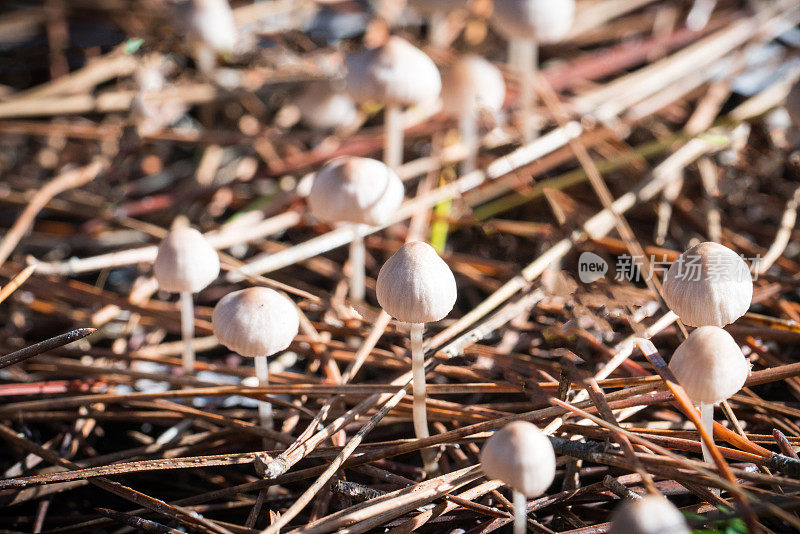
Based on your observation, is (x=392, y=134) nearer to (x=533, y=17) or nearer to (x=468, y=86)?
(x=468, y=86)

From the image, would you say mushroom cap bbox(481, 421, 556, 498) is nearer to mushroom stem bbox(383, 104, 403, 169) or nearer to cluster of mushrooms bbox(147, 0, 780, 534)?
cluster of mushrooms bbox(147, 0, 780, 534)

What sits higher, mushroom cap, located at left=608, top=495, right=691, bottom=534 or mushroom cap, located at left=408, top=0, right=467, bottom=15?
mushroom cap, located at left=408, top=0, right=467, bottom=15

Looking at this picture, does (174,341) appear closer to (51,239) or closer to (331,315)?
(331,315)

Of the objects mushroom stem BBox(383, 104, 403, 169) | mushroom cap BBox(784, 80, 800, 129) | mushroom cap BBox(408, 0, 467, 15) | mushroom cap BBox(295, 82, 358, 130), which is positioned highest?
mushroom cap BBox(408, 0, 467, 15)

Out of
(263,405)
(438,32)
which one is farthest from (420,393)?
(438,32)

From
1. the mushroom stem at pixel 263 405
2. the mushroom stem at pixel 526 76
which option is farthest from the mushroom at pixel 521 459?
the mushroom stem at pixel 526 76

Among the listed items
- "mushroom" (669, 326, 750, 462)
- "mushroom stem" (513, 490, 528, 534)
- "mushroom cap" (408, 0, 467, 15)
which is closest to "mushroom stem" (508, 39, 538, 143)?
"mushroom cap" (408, 0, 467, 15)
